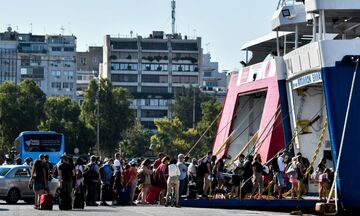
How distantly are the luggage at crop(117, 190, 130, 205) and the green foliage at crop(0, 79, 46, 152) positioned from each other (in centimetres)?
7479

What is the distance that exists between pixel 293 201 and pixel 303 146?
15.4 ft

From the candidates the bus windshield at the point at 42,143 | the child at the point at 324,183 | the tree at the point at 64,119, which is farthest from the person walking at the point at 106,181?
the tree at the point at 64,119

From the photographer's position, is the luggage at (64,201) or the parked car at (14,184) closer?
the luggage at (64,201)

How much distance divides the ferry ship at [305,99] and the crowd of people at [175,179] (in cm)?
77

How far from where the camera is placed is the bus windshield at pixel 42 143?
220 ft

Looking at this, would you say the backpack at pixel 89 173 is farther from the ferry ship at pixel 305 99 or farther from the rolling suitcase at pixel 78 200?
the ferry ship at pixel 305 99

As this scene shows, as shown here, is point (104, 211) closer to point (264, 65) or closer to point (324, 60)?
point (324, 60)

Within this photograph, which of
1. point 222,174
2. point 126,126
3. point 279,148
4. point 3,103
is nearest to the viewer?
point 222,174

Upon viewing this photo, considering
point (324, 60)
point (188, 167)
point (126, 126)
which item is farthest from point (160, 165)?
point (126, 126)

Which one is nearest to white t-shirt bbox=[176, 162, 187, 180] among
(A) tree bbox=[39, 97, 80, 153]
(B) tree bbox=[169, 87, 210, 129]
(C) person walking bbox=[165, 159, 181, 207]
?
(C) person walking bbox=[165, 159, 181, 207]

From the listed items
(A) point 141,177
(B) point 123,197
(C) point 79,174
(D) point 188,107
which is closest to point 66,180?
(C) point 79,174

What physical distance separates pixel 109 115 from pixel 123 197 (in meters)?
88.1

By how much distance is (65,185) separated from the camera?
126 ft

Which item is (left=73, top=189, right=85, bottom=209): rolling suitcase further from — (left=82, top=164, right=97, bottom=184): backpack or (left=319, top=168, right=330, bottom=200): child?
(left=319, top=168, right=330, bottom=200): child
